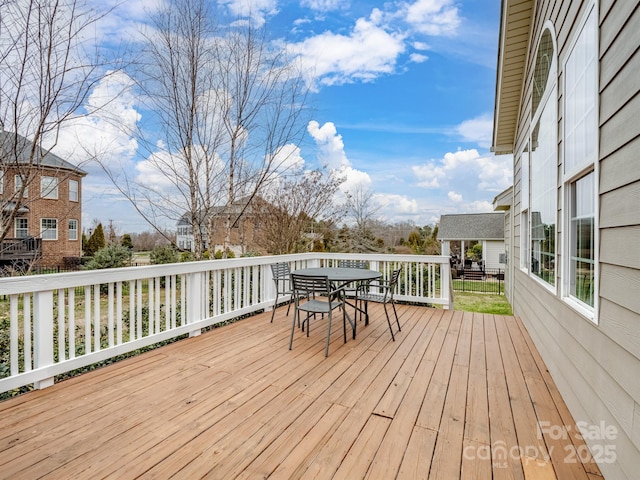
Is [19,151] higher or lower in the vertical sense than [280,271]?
higher

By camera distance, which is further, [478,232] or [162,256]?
[478,232]

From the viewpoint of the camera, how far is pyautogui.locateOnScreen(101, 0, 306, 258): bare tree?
5.28m

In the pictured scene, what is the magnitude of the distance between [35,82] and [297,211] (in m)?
6.78

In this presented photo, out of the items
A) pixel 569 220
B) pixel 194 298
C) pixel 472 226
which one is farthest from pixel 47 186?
pixel 472 226

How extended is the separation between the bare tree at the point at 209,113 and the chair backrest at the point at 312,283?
9.89 ft

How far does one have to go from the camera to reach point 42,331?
8.10ft

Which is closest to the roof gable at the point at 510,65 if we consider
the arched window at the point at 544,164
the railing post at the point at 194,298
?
the arched window at the point at 544,164

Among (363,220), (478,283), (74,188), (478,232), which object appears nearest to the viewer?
(74,188)

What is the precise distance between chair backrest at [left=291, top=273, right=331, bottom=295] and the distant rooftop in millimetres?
16821

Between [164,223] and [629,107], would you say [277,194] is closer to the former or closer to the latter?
[164,223]

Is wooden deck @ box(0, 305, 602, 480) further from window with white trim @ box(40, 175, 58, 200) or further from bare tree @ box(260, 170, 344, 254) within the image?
bare tree @ box(260, 170, 344, 254)

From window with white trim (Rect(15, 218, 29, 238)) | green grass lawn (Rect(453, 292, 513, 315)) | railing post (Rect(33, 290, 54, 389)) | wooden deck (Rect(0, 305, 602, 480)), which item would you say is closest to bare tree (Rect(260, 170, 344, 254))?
green grass lawn (Rect(453, 292, 513, 315))

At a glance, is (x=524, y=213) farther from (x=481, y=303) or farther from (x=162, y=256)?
(x=162, y=256)

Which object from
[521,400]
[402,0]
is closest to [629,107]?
[521,400]
